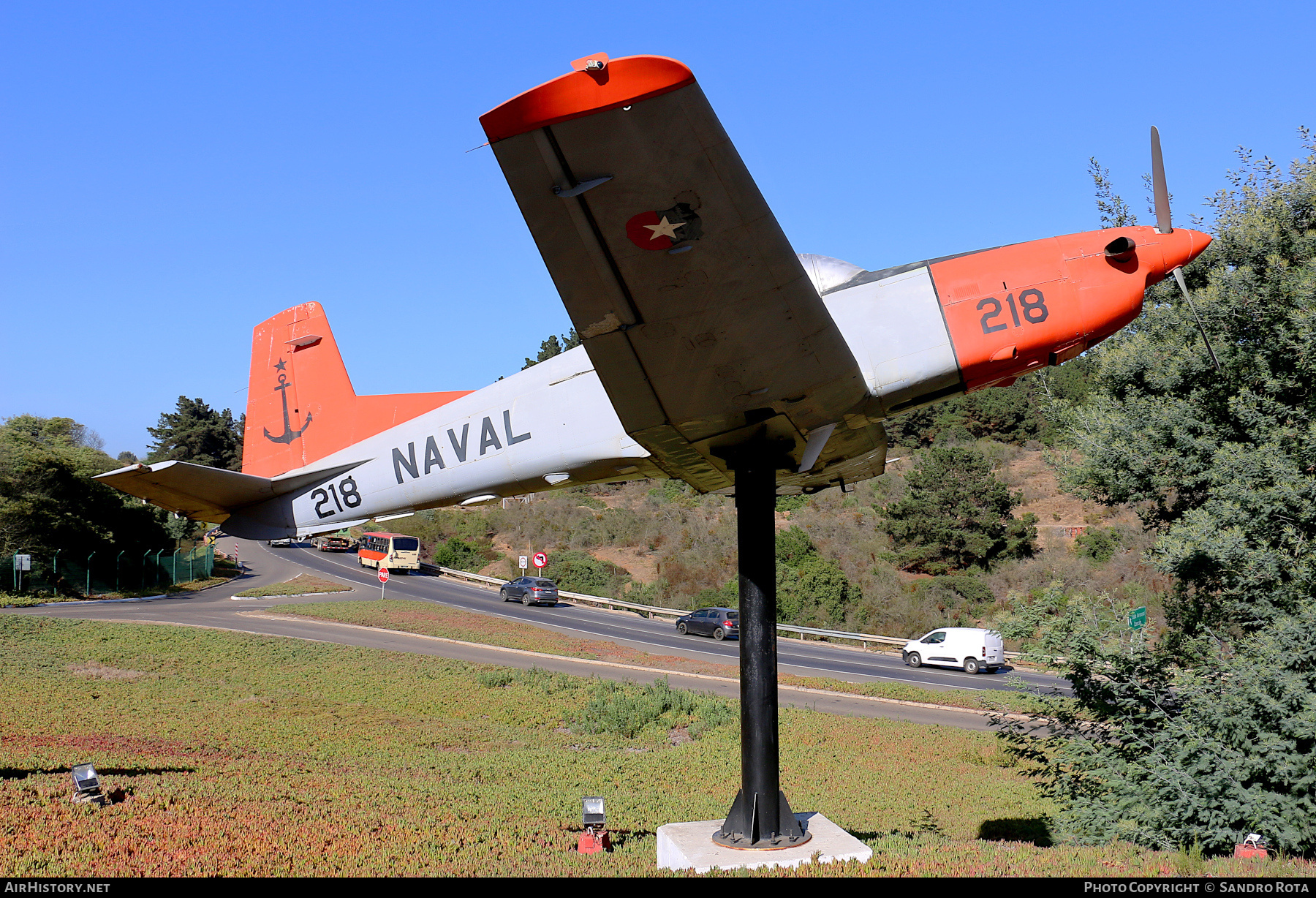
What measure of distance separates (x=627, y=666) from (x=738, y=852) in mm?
20860

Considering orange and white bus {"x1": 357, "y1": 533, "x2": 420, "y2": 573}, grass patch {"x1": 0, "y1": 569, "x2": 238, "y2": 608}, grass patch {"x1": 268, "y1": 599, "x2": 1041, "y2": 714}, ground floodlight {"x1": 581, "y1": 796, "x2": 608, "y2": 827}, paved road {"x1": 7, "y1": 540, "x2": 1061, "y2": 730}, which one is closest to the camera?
ground floodlight {"x1": 581, "y1": 796, "x2": 608, "y2": 827}

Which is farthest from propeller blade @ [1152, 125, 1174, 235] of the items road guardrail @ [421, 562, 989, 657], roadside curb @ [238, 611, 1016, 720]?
road guardrail @ [421, 562, 989, 657]

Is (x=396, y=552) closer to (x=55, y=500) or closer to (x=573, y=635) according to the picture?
(x=55, y=500)

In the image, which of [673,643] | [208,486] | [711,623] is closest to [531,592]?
[711,623]

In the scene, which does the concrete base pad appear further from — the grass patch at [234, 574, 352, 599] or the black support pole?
the grass patch at [234, 574, 352, 599]

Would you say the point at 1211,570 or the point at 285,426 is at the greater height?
the point at 285,426

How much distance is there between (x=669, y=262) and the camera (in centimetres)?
505

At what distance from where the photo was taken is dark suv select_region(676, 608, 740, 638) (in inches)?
1463

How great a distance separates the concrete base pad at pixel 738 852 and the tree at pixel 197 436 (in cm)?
8491

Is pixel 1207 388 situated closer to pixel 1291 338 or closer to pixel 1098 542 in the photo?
pixel 1291 338

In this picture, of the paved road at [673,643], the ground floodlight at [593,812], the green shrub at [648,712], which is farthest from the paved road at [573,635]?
the ground floodlight at [593,812]

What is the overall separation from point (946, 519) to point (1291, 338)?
34528 mm

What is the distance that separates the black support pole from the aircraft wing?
0.52 meters
